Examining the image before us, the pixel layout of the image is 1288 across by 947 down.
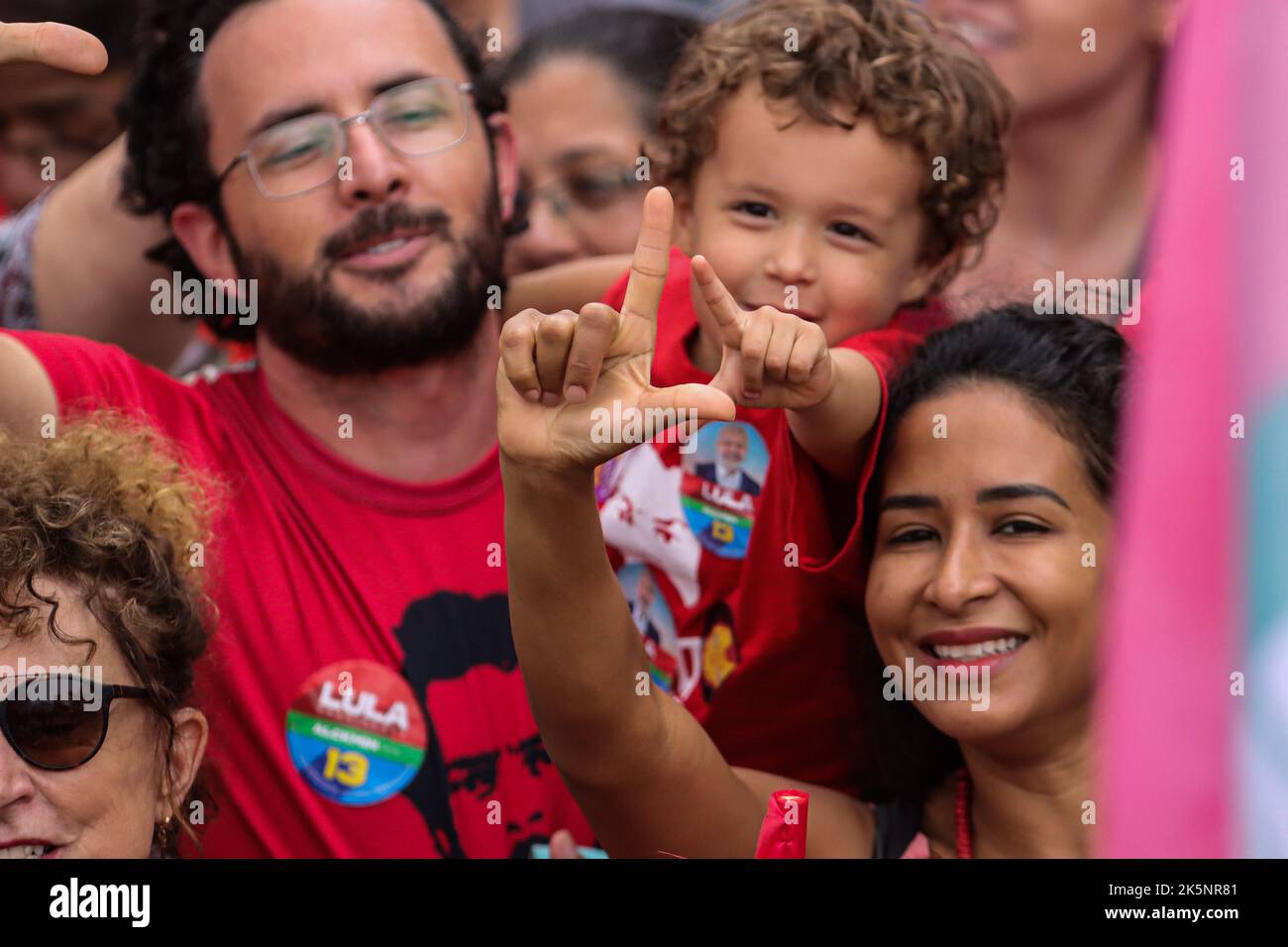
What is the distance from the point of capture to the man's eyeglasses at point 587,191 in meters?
3.68

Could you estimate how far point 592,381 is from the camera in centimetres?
184

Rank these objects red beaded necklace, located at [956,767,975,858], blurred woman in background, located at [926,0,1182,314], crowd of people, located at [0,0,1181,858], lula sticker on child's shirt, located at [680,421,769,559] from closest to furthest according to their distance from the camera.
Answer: crowd of people, located at [0,0,1181,858] → red beaded necklace, located at [956,767,975,858] → lula sticker on child's shirt, located at [680,421,769,559] → blurred woman in background, located at [926,0,1182,314]

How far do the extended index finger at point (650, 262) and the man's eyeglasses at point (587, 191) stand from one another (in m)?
1.83

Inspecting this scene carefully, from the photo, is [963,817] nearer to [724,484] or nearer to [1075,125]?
[724,484]

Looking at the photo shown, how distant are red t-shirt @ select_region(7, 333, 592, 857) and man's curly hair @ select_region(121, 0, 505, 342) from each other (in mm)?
443

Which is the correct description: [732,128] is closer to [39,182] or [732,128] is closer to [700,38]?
[700,38]

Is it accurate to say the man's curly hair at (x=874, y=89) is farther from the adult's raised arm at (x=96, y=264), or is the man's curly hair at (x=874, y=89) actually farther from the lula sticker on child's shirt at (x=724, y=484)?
the adult's raised arm at (x=96, y=264)

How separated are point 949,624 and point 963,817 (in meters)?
0.36

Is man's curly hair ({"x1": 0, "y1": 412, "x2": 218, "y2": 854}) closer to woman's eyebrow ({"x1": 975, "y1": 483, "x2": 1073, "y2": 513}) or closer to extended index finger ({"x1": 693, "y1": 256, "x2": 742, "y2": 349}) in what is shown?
extended index finger ({"x1": 693, "y1": 256, "x2": 742, "y2": 349})

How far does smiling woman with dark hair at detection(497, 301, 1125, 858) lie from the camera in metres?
2.03

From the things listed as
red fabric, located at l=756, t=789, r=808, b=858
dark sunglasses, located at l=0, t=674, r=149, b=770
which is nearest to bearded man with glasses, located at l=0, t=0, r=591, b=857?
dark sunglasses, located at l=0, t=674, r=149, b=770

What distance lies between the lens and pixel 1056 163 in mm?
3869
